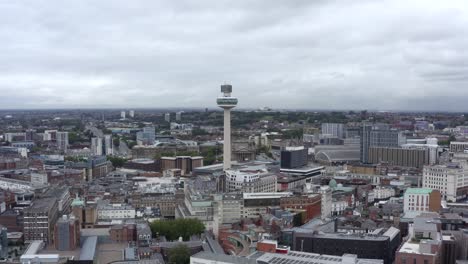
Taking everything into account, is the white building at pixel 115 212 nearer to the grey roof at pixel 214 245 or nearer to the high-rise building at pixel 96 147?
the grey roof at pixel 214 245

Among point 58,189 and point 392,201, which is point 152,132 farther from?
point 392,201

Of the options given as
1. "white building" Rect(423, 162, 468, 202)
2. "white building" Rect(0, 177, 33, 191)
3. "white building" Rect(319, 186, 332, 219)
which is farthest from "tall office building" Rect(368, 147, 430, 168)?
"white building" Rect(0, 177, 33, 191)

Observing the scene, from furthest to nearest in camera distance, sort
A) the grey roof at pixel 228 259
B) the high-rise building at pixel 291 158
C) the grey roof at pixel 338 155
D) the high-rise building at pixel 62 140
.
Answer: the high-rise building at pixel 62 140, the grey roof at pixel 338 155, the high-rise building at pixel 291 158, the grey roof at pixel 228 259

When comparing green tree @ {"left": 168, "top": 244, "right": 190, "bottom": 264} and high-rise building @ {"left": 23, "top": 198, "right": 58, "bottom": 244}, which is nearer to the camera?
green tree @ {"left": 168, "top": 244, "right": 190, "bottom": 264}

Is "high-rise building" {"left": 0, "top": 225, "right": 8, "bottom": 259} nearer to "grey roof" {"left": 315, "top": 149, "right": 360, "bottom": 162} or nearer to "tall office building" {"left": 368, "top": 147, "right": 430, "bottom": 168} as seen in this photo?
"tall office building" {"left": 368, "top": 147, "right": 430, "bottom": 168}

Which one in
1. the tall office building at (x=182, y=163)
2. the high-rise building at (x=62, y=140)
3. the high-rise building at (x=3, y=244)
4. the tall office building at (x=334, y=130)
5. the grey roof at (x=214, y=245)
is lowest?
the grey roof at (x=214, y=245)

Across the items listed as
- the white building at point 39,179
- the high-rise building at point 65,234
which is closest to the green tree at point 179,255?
the high-rise building at point 65,234
